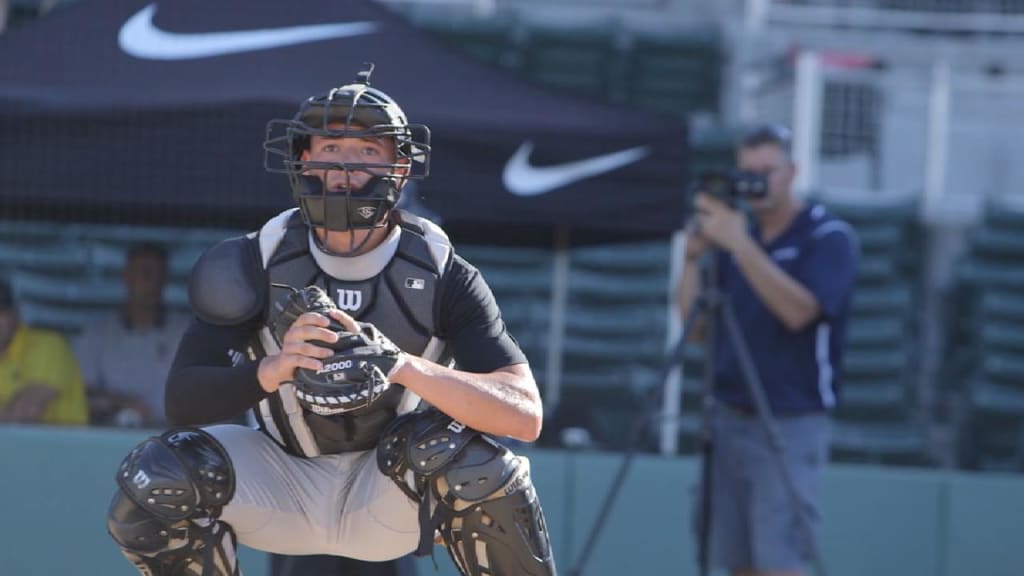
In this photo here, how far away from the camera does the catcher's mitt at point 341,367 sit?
3199 mm

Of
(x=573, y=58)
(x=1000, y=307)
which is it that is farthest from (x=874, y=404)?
(x=573, y=58)

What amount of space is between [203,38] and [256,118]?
0.45 m

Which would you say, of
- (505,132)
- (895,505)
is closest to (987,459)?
(895,505)

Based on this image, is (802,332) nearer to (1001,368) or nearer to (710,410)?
(710,410)

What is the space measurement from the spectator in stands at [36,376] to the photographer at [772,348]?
2477 millimetres

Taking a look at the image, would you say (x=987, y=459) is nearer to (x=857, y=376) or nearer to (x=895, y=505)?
(x=857, y=376)

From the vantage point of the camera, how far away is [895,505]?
6.61 m

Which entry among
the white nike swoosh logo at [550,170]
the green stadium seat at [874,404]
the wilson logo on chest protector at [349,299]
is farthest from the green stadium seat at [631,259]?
the wilson logo on chest protector at [349,299]

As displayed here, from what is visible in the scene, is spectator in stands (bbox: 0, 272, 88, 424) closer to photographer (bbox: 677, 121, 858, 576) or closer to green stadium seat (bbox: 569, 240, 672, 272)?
photographer (bbox: 677, 121, 858, 576)

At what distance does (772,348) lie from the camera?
5.57 m

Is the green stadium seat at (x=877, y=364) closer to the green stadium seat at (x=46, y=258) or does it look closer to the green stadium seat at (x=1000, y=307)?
the green stadium seat at (x=1000, y=307)

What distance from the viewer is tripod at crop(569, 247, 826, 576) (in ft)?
17.4

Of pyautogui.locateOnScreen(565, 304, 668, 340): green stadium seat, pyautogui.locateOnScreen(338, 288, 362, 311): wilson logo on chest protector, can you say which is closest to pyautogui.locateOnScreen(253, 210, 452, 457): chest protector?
pyautogui.locateOnScreen(338, 288, 362, 311): wilson logo on chest protector

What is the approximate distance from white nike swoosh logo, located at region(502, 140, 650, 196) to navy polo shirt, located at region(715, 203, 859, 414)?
0.65 metres
